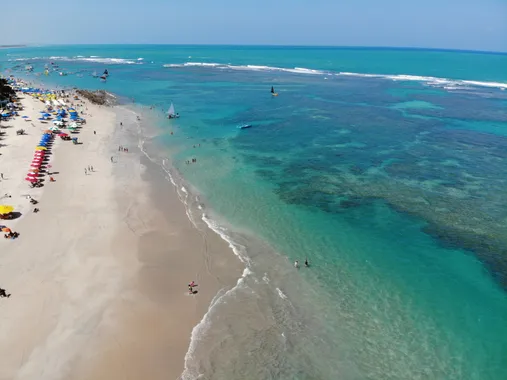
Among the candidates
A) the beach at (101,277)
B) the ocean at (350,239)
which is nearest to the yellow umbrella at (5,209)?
the beach at (101,277)

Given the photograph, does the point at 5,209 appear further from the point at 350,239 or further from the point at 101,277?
the point at 350,239

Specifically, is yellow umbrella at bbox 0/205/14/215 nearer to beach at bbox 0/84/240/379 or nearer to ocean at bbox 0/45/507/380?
beach at bbox 0/84/240/379

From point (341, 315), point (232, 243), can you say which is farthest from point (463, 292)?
point (232, 243)

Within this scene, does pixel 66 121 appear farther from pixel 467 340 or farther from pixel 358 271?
pixel 467 340

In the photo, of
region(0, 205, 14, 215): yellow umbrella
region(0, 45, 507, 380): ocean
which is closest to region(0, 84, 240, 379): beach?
region(0, 205, 14, 215): yellow umbrella

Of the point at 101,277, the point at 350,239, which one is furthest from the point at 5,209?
the point at 350,239
